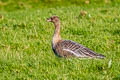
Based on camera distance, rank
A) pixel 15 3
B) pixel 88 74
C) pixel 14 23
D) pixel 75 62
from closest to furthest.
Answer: pixel 88 74 < pixel 75 62 < pixel 14 23 < pixel 15 3

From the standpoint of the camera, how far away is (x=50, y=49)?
34.7 feet

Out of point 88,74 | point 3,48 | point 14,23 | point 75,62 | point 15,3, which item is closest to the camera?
point 88,74

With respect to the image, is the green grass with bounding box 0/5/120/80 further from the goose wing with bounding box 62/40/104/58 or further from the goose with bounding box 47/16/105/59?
the goose wing with bounding box 62/40/104/58

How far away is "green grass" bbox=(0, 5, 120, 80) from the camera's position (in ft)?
26.5

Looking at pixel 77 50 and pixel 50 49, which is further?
pixel 50 49

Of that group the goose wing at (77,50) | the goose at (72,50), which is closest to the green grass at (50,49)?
the goose at (72,50)

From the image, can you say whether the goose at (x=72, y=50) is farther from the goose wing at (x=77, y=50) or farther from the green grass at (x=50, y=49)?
the green grass at (x=50, y=49)

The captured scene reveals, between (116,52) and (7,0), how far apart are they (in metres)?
14.5

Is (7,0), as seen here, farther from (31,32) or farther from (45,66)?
(45,66)

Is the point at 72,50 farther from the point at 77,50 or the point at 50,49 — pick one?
the point at 50,49

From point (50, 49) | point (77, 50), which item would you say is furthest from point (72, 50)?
point (50, 49)

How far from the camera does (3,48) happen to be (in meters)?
10.7

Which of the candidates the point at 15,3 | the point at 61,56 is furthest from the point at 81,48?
the point at 15,3

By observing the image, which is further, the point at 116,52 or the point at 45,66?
the point at 116,52
